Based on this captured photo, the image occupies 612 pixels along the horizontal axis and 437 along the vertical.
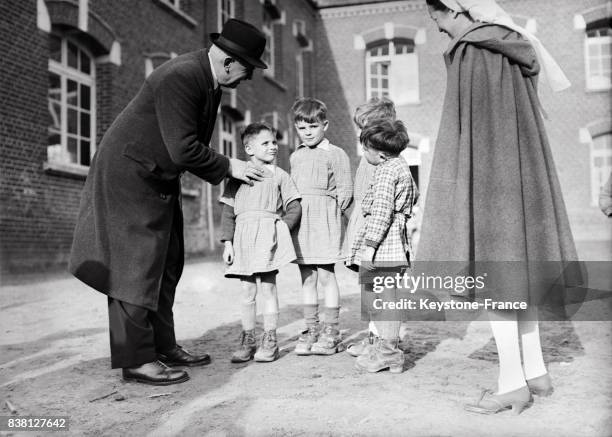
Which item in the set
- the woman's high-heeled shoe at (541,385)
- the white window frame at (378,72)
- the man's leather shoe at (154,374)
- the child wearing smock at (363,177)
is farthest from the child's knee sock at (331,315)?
the white window frame at (378,72)

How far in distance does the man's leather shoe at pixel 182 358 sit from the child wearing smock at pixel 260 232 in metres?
0.18

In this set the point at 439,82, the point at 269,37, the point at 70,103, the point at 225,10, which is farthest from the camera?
the point at 439,82

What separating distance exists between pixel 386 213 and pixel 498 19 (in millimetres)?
1098

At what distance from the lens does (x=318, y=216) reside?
12.8 ft

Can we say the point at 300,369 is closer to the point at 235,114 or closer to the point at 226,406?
the point at 226,406

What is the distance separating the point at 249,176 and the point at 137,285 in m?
0.86

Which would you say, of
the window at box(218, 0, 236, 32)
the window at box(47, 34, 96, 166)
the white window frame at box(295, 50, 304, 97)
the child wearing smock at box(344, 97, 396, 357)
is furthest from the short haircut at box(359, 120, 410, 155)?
the white window frame at box(295, 50, 304, 97)

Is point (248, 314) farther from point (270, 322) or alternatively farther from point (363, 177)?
point (363, 177)

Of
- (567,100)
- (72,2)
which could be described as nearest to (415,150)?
(567,100)

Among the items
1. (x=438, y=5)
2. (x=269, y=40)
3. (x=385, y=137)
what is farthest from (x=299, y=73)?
(x=438, y=5)

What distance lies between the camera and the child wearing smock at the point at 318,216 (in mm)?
3879

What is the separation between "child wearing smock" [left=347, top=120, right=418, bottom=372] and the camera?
3213 mm

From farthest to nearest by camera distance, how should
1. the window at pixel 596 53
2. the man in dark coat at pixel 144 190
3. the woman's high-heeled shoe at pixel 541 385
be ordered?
1. the window at pixel 596 53
2. the man in dark coat at pixel 144 190
3. the woman's high-heeled shoe at pixel 541 385

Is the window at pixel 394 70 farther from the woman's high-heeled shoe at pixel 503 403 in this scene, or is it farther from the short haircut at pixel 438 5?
the woman's high-heeled shoe at pixel 503 403
